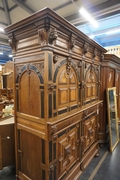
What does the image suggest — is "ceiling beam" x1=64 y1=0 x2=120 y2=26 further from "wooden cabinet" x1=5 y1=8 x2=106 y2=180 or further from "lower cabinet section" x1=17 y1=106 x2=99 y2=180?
"lower cabinet section" x1=17 y1=106 x2=99 y2=180

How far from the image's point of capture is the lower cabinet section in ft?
4.94

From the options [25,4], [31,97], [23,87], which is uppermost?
[25,4]

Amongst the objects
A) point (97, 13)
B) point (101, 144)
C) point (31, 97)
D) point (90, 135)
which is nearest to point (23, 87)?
point (31, 97)

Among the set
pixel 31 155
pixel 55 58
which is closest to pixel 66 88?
pixel 55 58

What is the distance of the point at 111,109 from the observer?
3.25 metres

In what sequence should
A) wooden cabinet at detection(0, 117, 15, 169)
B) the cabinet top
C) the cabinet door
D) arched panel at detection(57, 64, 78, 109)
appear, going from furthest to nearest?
1. the cabinet door
2. wooden cabinet at detection(0, 117, 15, 169)
3. arched panel at detection(57, 64, 78, 109)
4. the cabinet top

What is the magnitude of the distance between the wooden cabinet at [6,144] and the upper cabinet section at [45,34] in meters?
1.30

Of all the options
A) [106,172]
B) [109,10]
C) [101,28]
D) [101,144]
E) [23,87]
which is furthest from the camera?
[101,28]

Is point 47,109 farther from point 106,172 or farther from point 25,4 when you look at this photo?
point 25,4

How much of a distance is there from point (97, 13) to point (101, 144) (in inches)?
132

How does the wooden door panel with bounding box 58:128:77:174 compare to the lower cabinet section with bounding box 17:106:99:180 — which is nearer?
the lower cabinet section with bounding box 17:106:99:180

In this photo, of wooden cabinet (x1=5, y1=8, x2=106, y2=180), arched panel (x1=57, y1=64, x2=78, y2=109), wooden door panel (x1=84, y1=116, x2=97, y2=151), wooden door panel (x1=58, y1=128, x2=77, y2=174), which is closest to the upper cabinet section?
wooden cabinet (x1=5, y1=8, x2=106, y2=180)

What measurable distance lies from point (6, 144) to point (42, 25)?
6.76 feet

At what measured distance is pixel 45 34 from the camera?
1311mm
